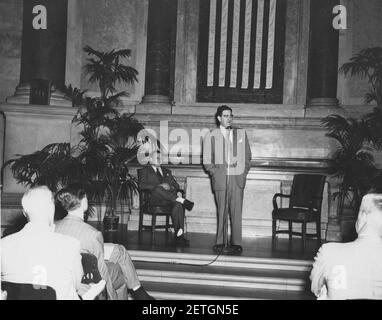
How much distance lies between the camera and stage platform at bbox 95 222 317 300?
4.33 meters

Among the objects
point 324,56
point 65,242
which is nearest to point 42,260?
point 65,242

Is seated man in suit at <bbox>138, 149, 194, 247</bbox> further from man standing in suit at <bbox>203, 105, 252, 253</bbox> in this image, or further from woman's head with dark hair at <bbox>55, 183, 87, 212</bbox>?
woman's head with dark hair at <bbox>55, 183, 87, 212</bbox>

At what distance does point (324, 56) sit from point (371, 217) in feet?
21.2

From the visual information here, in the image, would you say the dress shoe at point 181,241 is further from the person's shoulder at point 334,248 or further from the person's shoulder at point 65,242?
the person's shoulder at point 334,248

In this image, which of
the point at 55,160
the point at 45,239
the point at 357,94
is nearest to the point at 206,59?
the point at 357,94

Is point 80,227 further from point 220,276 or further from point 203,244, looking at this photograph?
point 203,244

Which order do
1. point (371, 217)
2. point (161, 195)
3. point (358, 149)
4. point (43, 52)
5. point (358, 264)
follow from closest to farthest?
point (358, 264) → point (371, 217) → point (161, 195) → point (358, 149) → point (43, 52)

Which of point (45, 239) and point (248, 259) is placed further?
point (248, 259)

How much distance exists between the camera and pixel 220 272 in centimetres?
462

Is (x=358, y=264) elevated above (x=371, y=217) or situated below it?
below

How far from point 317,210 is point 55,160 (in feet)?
11.6

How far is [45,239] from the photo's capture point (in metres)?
2.27

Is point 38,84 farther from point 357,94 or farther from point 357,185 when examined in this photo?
point 357,94

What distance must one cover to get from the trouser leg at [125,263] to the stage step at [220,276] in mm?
673
